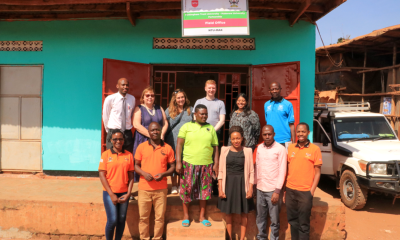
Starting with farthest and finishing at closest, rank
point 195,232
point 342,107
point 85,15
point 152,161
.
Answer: point 342,107 < point 85,15 < point 195,232 < point 152,161

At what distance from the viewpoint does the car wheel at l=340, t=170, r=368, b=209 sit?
16.4ft

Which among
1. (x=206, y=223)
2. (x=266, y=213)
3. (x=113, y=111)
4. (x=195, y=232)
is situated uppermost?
(x=113, y=111)

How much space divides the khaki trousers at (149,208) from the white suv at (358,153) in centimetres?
368

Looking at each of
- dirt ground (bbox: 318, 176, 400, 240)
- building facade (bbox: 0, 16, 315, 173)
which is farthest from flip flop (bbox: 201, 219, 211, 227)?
building facade (bbox: 0, 16, 315, 173)

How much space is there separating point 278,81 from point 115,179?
3359 millimetres

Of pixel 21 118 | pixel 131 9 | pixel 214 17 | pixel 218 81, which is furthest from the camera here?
pixel 218 81

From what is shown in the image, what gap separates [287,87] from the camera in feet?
16.2

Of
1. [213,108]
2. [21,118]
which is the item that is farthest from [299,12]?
[21,118]

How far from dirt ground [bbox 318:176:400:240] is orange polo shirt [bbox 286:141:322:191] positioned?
65.8 inches

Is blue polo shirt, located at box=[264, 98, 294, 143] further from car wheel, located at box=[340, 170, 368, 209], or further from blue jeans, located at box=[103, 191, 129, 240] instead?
blue jeans, located at box=[103, 191, 129, 240]

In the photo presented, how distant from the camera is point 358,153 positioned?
16.7 ft

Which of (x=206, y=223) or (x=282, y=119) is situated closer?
(x=206, y=223)

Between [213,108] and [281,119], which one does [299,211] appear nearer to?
[281,119]

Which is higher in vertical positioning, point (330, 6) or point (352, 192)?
point (330, 6)
